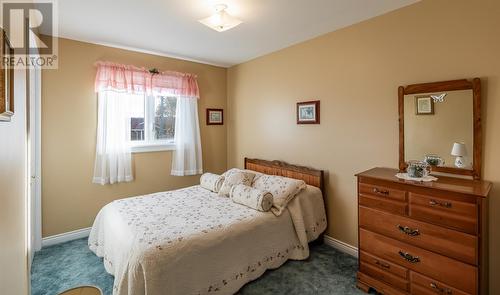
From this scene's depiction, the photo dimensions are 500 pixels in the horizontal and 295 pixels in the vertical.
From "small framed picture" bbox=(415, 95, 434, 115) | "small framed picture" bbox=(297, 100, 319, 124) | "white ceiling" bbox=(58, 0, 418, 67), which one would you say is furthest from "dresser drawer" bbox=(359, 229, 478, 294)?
"white ceiling" bbox=(58, 0, 418, 67)

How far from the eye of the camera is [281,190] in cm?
268

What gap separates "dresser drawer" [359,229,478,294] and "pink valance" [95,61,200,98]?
3.05 meters

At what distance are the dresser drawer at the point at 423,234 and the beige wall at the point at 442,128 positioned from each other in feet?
2.08

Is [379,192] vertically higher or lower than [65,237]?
higher

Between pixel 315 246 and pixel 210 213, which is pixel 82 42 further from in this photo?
pixel 315 246

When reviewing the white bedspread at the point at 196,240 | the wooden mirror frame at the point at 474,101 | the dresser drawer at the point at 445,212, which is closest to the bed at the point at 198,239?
the white bedspread at the point at 196,240

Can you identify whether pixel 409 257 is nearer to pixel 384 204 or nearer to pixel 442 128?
pixel 384 204

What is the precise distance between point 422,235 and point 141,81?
3.52 meters

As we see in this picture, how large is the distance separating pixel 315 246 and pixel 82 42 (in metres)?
3.73

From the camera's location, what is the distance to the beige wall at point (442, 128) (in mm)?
1926

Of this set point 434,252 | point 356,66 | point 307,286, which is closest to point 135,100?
point 356,66

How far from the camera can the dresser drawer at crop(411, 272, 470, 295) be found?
166cm

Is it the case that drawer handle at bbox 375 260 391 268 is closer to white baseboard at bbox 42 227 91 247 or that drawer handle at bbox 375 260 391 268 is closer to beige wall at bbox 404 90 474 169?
beige wall at bbox 404 90 474 169
